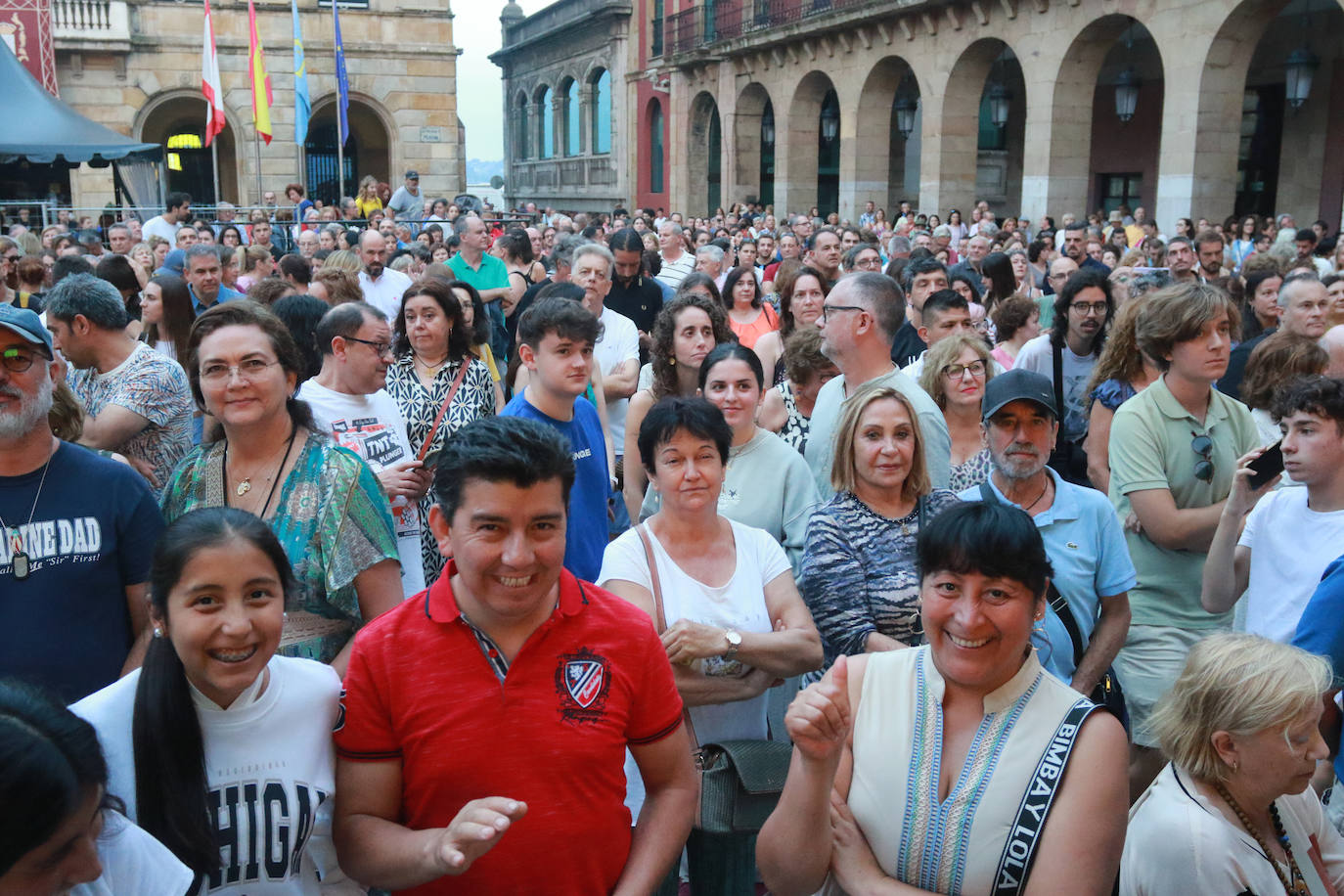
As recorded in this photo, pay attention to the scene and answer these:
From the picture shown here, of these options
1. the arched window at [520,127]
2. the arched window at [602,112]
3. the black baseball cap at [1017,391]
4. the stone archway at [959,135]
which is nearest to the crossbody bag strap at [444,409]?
the black baseball cap at [1017,391]

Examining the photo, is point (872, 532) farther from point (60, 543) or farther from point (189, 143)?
point (189, 143)

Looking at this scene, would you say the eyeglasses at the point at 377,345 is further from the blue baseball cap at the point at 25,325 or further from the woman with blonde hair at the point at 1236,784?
the woman with blonde hair at the point at 1236,784

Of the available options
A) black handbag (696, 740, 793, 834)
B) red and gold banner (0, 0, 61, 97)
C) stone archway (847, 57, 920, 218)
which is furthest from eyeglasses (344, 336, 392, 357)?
red and gold banner (0, 0, 61, 97)

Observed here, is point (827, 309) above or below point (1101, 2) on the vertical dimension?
below

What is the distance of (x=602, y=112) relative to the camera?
39.2m

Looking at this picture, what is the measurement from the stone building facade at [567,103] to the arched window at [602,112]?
4cm

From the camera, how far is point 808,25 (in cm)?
2412

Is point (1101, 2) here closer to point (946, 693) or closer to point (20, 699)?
point (946, 693)

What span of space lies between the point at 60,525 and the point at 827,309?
9.77 feet

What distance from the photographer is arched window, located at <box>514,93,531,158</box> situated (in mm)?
49000

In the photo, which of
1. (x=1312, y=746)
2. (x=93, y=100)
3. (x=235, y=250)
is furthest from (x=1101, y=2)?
(x=93, y=100)

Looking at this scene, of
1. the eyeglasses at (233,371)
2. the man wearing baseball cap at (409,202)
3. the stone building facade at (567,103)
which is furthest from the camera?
the stone building facade at (567,103)

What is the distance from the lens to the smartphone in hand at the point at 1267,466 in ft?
11.6

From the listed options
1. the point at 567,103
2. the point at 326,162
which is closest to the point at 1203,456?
the point at 326,162
